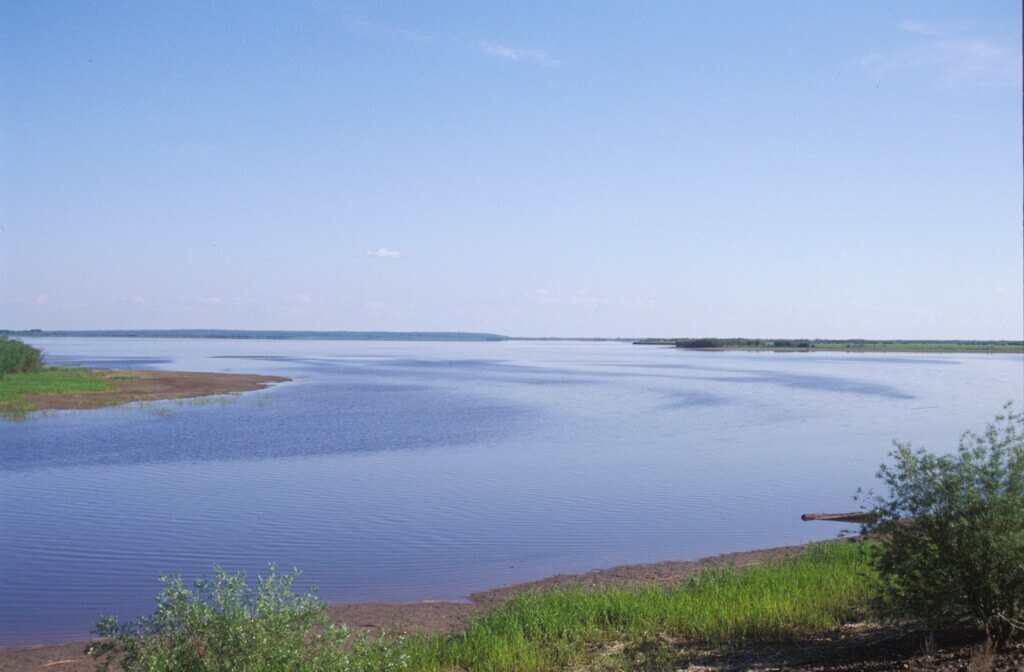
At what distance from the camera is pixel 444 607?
1155 centimetres

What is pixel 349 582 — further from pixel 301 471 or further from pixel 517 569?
pixel 301 471

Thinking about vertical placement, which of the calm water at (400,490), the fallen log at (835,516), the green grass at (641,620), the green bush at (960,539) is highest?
the green bush at (960,539)

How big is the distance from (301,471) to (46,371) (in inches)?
1690

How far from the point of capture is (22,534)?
15492 millimetres

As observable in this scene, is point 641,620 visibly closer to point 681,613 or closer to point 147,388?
point 681,613

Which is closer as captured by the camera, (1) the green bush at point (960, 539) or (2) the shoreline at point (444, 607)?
(1) the green bush at point (960, 539)

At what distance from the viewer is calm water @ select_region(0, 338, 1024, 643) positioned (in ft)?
44.5

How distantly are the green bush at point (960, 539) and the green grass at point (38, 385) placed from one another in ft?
117

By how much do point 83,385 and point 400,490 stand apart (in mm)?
33960

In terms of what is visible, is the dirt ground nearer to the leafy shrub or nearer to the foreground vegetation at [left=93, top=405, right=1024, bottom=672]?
the foreground vegetation at [left=93, top=405, right=1024, bottom=672]

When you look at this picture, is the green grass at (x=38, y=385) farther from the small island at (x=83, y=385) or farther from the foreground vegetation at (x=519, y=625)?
the foreground vegetation at (x=519, y=625)

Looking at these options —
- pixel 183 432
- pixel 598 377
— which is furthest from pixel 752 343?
pixel 183 432

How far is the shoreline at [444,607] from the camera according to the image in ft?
31.5

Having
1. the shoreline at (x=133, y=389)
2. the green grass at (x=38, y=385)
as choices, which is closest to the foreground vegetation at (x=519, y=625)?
the green grass at (x=38, y=385)
